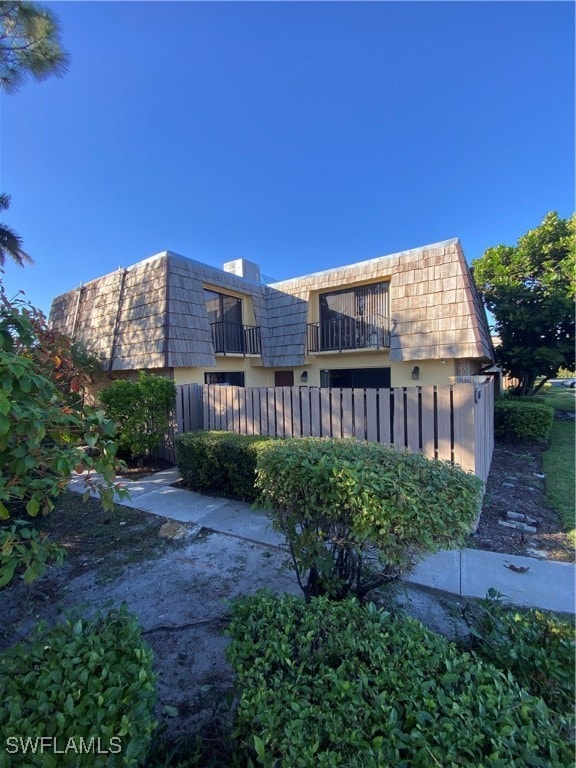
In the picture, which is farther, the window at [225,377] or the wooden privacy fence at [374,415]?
the window at [225,377]

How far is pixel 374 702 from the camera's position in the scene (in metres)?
1.23

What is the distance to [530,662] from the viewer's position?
1488 millimetres

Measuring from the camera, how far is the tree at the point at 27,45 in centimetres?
668

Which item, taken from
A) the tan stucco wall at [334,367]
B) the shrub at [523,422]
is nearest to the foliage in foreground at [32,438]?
the tan stucco wall at [334,367]

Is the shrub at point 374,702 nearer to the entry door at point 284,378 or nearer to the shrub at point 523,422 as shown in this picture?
the shrub at point 523,422

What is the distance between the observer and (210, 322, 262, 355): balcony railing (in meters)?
11.8

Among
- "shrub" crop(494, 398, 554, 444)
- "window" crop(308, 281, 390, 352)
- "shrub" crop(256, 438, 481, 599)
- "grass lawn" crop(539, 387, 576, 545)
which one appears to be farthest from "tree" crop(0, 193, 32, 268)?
"shrub" crop(494, 398, 554, 444)

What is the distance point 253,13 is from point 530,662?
29.6 ft

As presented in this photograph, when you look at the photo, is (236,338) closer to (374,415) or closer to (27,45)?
(374,415)

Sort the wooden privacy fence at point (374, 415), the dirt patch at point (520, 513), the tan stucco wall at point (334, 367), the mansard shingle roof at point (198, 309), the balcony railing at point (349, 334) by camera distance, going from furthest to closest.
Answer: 1. the balcony railing at point (349, 334)
2. the tan stucco wall at point (334, 367)
3. the mansard shingle roof at point (198, 309)
4. the wooden privacy fence at point (374, 415)
5. the dirt patch at point (520, 513)

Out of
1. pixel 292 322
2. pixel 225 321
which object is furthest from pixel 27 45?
pixel 292 322

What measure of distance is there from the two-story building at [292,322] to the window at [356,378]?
0.13 feet

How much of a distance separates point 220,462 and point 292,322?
28.1 ft

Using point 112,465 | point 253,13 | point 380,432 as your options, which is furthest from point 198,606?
point 253,13
